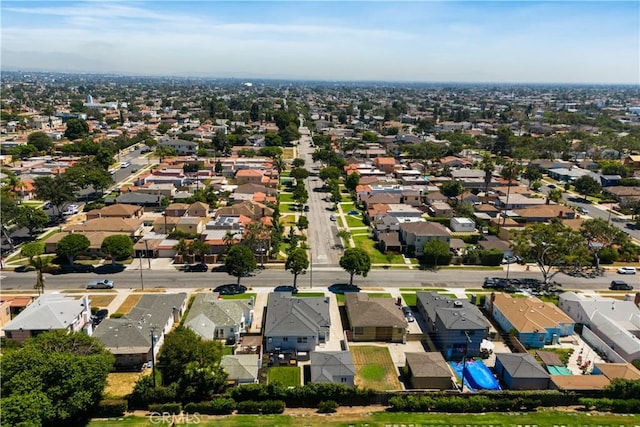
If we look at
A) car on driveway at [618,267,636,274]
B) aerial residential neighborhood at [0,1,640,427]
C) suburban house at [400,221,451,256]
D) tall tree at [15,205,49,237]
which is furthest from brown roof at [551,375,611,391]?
tall tree at [15,205,49,237]

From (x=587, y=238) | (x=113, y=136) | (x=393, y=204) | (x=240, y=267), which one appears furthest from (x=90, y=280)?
(x=113, y=136)

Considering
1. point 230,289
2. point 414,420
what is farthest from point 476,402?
point 230,289

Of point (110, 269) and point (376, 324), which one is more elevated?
point (376, 324)

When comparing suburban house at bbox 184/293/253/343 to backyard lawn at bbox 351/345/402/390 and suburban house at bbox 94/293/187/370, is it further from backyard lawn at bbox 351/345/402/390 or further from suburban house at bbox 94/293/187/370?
backyard lawn at bbox 351/345/402/390

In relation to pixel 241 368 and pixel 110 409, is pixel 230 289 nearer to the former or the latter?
pixel 241 368

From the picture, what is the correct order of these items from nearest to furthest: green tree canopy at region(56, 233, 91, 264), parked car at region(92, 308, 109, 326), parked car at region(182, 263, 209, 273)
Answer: parked car at region(92, 308, 109, 326) < green tree canopy at region(56, 233, 91, 264) < parked car at region(182, 263, 209, 273)

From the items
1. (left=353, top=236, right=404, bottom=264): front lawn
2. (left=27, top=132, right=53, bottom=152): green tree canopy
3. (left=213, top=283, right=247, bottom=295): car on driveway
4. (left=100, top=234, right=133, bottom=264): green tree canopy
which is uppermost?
(left=27, top=132, right=53, bottom=152): green tree canopy

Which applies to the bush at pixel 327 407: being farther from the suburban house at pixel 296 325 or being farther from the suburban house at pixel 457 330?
the suburban house at pixel 457 330
